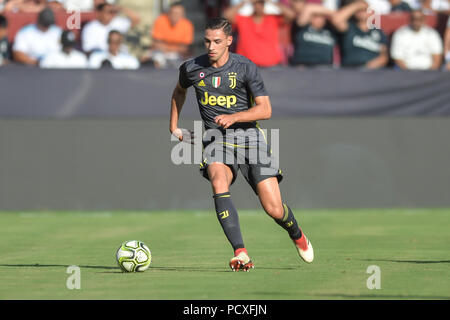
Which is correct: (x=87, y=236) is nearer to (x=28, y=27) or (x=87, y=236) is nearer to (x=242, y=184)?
(x=242, y=184)

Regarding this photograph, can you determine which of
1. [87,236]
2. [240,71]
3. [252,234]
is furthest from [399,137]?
[240,71]

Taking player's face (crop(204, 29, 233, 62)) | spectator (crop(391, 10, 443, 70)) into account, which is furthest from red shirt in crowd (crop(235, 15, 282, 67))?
player's face (crop(204, 29, 233, 62))

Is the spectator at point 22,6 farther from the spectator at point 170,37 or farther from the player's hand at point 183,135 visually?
the player's hand at point 183,135

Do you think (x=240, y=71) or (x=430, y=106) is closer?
(x=240, y=71)

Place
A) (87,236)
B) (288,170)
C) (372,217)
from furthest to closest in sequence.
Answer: (288,170)
(372,217)
(87,236)

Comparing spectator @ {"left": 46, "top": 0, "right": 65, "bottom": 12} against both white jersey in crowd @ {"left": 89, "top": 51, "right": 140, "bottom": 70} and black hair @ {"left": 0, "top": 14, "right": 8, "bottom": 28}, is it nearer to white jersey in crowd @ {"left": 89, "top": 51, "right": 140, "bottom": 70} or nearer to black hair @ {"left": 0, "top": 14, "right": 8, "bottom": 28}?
black hair @ {"left": 0, "top": 14, "right": 8, "bottom": 28}

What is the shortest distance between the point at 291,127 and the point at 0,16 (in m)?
5.34

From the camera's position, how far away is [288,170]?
1549cm

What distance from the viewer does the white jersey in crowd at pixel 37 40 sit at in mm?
15812

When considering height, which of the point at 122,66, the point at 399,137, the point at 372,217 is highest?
the point at 122,66

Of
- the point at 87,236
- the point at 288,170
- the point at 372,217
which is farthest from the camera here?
the point at 288,170

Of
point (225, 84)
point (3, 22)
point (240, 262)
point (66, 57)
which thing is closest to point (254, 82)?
point (225, 84)

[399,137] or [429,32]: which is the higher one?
[429,32]

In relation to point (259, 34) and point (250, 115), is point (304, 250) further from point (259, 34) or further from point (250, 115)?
point (259, 34)
